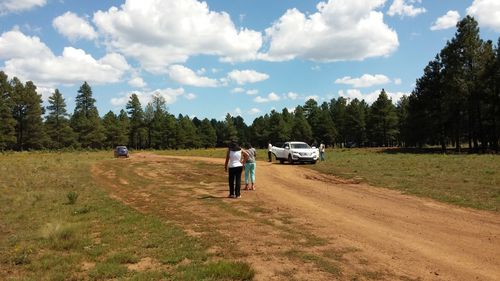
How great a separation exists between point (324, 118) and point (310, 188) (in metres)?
91.5

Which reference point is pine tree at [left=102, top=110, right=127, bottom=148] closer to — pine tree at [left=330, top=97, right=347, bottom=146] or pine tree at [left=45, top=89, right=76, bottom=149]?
pine tree at [left=45, top=89, right=76, bottom=149]

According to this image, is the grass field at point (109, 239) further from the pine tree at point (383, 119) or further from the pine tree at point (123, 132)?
the pine tree at point (123, 132)

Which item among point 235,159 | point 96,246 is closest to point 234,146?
point 235,159

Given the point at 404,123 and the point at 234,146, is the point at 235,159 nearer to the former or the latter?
the point at 234,146

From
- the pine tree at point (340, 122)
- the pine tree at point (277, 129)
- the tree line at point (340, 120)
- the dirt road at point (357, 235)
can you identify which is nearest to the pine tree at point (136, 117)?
the tree line at point (340, 120)

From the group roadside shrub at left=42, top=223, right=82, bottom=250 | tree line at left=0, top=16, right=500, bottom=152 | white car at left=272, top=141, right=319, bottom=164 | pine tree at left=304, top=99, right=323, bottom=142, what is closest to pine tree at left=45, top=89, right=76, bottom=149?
tree line at left=0, top=16, right=500, bottom=152

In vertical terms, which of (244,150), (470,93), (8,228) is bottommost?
(8,228)

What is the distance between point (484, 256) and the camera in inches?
312

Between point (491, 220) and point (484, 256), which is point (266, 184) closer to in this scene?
point (491, 220)

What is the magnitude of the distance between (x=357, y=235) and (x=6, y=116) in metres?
85.5

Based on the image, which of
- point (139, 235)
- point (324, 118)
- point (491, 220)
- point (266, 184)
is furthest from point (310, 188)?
point (324, 118)

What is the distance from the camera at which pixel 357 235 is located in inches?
376

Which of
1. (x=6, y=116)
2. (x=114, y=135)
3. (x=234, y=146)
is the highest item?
(x=6, y=116)

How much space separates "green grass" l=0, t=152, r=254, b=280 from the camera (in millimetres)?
7316
